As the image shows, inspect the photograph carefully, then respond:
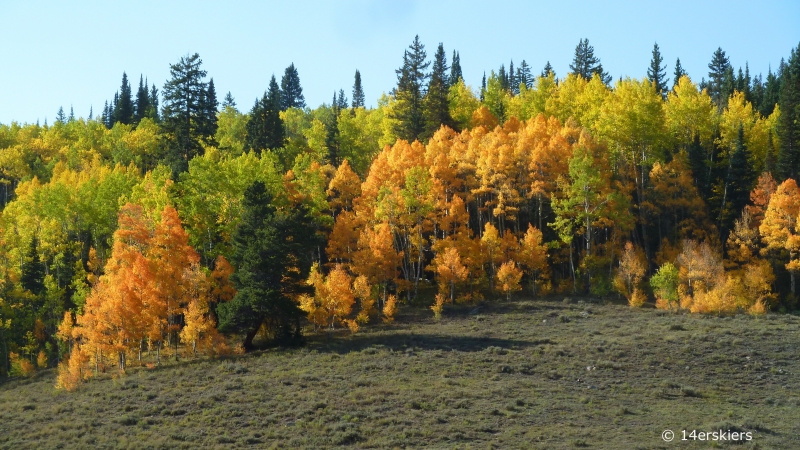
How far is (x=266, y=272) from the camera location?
45938 millimetres

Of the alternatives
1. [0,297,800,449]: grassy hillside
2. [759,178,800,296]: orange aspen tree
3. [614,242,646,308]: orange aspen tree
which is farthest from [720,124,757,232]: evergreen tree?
[0,297,800,449]: grassy hillside

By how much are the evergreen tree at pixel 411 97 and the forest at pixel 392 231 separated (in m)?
1.31

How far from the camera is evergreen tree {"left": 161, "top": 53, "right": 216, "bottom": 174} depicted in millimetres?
68188

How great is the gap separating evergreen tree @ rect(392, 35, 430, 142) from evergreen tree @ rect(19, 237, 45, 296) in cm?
4004

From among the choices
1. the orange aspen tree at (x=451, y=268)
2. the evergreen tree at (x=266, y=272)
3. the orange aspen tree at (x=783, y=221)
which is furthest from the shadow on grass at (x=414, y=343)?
the orange aspen tree at (x=783, y=221)

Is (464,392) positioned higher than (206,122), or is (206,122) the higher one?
(206,122)

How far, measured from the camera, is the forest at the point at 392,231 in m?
47.4

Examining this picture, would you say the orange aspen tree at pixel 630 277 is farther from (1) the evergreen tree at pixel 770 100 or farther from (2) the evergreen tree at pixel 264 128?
(1) the evergreen tree at pixel 770 100

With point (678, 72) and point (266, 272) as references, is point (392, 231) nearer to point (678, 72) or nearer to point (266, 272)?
point (266, 272)

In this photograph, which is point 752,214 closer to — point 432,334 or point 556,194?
point 556,194

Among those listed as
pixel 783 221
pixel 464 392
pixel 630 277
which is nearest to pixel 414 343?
pixel 464 392

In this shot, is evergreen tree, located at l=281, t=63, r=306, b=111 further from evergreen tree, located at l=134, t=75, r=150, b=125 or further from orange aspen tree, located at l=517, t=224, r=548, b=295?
orange aspen tree, located at l=517, t=224, r=548, b=295

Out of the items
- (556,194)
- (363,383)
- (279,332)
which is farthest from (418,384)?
(556,194)

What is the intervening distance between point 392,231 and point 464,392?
2301 centimetres
